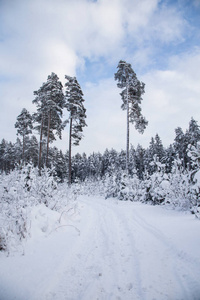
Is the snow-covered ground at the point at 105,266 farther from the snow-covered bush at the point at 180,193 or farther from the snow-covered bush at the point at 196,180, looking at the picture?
the snow-covered bush at the point at 180,193

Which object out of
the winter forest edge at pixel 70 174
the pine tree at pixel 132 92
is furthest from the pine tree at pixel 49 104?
the pine tree at pixel 132 92

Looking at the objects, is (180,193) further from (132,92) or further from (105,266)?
(132,92)

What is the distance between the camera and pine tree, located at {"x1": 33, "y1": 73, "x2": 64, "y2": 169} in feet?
57.9

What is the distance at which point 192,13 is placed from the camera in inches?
288

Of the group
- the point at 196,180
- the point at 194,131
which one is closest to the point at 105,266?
the point at 196,180

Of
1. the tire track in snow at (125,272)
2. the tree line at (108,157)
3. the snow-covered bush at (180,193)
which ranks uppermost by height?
the tree line at (108,157)

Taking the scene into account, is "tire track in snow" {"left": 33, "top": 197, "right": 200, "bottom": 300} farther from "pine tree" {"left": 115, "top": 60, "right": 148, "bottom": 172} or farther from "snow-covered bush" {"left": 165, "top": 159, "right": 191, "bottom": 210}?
"pine tree" {"left": 115, "top": 60, "right": 148, "bottom": 172}

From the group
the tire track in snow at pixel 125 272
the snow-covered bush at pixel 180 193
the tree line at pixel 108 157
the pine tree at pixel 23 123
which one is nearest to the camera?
the tire track in snow at pixel 125 272

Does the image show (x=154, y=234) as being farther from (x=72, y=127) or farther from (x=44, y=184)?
(x=72, y=127)

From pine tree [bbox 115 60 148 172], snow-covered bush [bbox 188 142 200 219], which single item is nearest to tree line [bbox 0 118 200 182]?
pine tree [bbox 115 60 148 172]

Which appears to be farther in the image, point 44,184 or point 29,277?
point 44,184

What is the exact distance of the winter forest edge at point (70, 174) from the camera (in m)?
4.48

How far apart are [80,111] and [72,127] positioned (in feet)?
6.36

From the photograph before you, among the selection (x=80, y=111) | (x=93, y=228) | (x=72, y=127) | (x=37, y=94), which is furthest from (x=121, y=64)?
(x=93, y=228)
